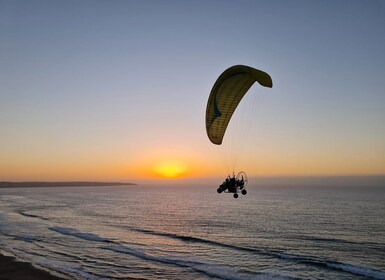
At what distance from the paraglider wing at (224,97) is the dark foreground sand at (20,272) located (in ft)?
41.7

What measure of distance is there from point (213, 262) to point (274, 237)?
51.6ft

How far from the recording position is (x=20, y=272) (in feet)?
72.2

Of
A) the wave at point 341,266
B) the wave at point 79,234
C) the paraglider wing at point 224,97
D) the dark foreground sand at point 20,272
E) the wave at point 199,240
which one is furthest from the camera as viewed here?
the wave at point 79,234

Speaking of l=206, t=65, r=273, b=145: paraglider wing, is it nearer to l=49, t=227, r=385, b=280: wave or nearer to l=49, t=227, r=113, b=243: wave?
l=49, t=227, r=385, b=280: wave

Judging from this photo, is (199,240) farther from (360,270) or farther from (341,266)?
(360,270)

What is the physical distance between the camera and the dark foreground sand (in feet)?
68.6

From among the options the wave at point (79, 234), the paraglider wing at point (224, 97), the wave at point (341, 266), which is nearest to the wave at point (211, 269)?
the wave at point (341, 266)

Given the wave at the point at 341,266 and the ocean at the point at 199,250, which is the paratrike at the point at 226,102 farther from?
the wave at the point at 341,266

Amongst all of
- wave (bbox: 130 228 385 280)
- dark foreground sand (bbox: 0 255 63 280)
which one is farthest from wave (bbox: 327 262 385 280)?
dark foreground sand (bbox: 0 255 63 280)

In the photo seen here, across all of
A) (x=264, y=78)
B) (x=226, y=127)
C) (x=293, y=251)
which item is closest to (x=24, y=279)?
(x=226, y=127)

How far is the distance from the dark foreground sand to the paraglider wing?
1270 centimetres

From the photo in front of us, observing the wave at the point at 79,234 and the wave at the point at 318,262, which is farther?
the wave at the point at 79,234

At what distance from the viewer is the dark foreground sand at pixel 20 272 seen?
823 inches

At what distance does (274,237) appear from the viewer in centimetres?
4059
